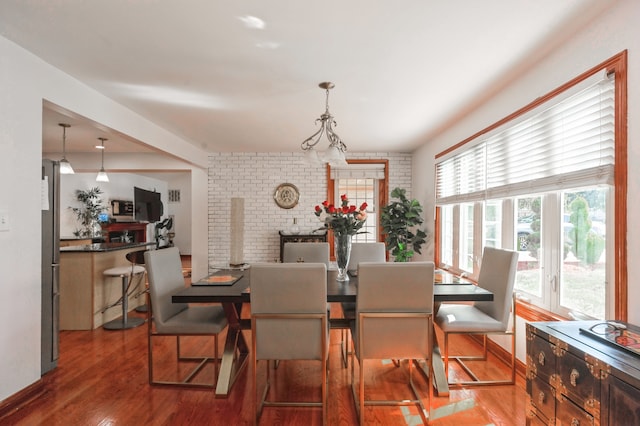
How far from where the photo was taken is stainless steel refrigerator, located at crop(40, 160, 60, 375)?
2.62 metres

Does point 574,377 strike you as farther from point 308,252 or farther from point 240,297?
point 308,252

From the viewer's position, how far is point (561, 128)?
2.22 m

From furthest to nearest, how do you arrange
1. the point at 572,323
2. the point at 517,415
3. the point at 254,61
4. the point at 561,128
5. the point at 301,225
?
the point at 301,225 < the point at 254,61 < the point at 561,128 < the point at 517,415 < the point at 572,323

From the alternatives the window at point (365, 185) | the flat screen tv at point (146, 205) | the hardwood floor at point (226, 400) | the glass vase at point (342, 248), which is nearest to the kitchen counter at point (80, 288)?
the hardwood floor at point (226, 400)

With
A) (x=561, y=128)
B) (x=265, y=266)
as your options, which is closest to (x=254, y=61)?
(x=265, y=266)

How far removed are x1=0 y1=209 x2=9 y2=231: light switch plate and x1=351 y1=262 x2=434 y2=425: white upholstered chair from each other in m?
2.25

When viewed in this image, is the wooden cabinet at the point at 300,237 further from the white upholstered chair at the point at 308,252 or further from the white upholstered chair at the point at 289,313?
the white upholstered chair at the point at 289,313

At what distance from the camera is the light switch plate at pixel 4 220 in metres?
2.08

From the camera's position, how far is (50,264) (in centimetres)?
271

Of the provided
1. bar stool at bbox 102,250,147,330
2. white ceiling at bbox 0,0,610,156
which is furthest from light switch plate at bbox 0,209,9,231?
bar stool at bbox 102,250,147,330

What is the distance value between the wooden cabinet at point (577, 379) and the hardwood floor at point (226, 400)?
52cm

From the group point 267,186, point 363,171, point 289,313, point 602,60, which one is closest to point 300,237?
point 267,186

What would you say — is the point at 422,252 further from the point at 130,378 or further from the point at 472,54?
the point at 130,378

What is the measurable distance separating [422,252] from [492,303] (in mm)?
→ 2610
